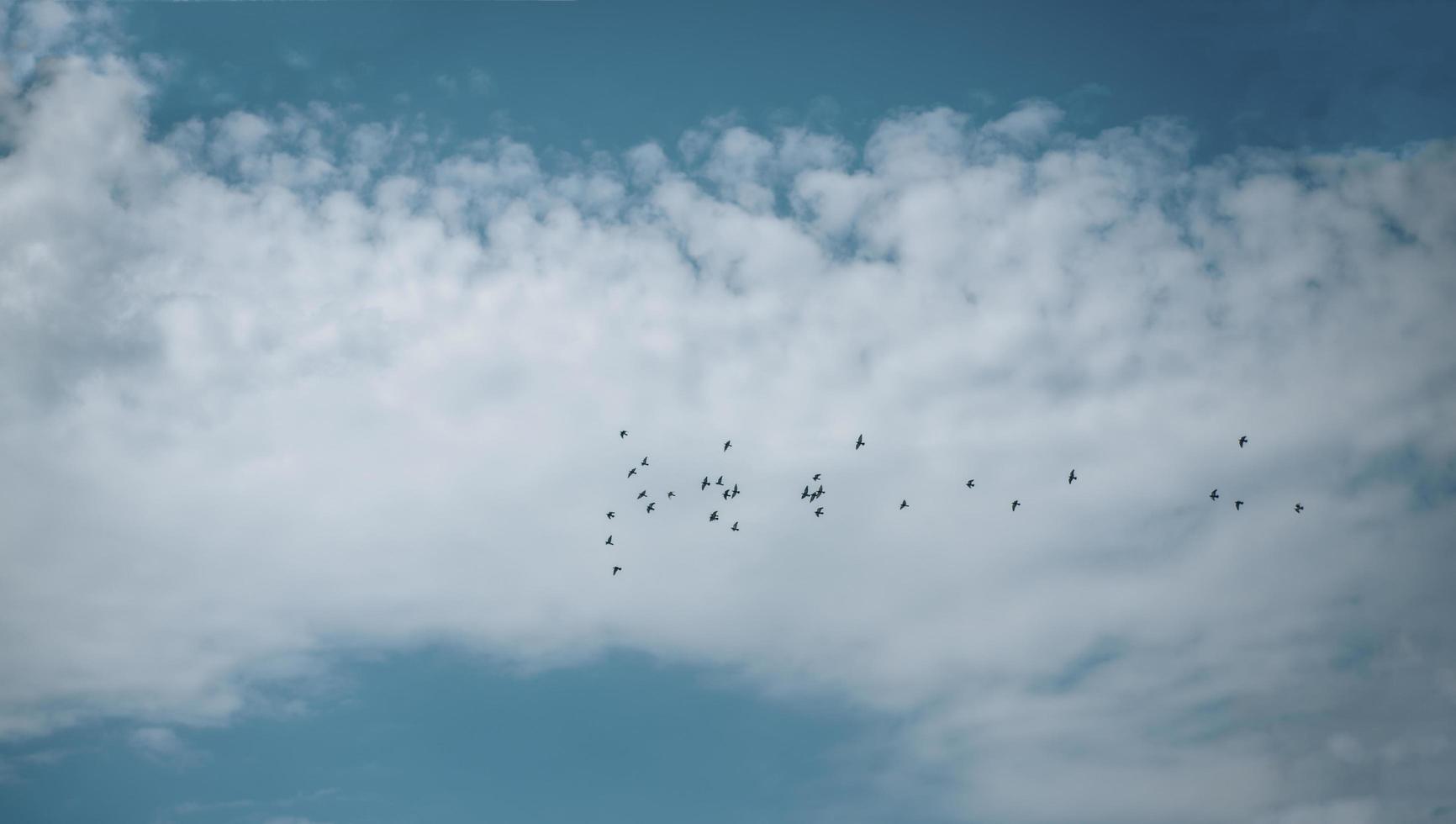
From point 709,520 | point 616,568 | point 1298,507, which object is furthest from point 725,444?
point 1298,507

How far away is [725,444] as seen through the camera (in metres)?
109

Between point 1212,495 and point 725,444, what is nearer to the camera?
point 1212,495

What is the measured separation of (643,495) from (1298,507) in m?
69.0

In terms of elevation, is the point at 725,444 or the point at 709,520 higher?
the point at 725,444

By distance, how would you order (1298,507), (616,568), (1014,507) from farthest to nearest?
(616,568) < (1014,507) < (1298,507)

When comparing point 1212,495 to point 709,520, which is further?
point 709,520

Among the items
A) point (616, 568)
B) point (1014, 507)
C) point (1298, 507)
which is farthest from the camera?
point (616, 568)

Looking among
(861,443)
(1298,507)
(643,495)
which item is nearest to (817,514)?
(861,443)

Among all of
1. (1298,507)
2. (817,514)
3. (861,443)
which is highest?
(861,443)

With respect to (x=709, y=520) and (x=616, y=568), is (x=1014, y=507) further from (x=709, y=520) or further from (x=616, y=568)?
(x=616, y=568)

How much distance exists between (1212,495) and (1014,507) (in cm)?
2025

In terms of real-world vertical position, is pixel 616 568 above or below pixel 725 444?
below

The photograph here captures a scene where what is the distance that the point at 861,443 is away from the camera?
107 metres

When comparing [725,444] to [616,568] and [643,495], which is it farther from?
[616,568]
